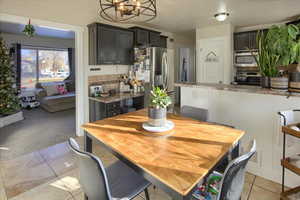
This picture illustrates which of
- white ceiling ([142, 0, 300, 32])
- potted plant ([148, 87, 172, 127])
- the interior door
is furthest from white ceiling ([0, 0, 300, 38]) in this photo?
potted plant ([148, 87, 172, 127])

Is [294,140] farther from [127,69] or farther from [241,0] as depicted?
[127,69]

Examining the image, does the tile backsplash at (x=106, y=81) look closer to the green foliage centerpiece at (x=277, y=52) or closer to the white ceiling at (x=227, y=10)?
the white ceiling at (x=227, y=10)

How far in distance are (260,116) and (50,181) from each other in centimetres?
269

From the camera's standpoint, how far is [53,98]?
19.1 ft

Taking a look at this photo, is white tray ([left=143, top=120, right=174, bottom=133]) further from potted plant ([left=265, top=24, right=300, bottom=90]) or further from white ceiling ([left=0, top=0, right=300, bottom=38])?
white ceiling ([left=0, top=0, right=300, bottom=38])

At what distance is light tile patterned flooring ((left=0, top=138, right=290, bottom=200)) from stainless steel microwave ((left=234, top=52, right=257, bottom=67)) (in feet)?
10.8

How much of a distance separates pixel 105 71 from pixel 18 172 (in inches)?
96.0

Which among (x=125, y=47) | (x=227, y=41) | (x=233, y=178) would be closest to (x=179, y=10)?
(x=125, y=47)

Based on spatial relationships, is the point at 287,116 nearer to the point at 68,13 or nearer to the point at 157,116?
the point at 157,116

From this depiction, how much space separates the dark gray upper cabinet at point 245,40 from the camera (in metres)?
4.58

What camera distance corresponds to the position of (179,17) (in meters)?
4.12

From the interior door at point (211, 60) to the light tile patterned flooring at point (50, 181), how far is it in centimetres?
318

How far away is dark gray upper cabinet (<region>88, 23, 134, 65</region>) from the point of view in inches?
141

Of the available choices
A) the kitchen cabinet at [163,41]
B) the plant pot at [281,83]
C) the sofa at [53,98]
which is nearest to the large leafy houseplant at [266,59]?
the plant pot at [281,83]
